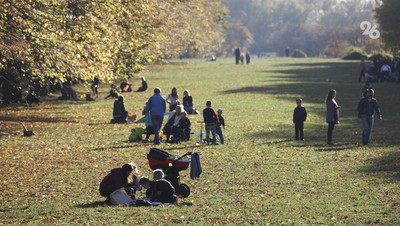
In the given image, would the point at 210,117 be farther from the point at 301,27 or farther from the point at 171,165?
the point at 301,27

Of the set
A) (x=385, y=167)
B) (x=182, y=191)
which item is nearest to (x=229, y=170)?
(x=182, y=191)

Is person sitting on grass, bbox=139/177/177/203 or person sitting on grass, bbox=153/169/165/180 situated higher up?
person sitting on grass, bbox=153/169/165/180

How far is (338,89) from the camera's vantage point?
4684 centimetres

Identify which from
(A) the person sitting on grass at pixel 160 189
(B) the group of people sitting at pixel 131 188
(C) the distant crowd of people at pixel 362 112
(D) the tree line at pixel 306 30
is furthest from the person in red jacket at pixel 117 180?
(D) the tree line at pixel 306 30

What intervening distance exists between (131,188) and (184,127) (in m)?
8.77

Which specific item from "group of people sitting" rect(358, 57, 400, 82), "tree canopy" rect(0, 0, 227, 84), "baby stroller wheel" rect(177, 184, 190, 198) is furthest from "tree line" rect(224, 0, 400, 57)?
"baby stroller wheel" rect(177, 184, 190, 198)

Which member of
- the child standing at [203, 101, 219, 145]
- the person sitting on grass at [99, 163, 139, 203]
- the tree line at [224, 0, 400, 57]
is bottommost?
the person sitting on grass at [99, 163, 139, 203]

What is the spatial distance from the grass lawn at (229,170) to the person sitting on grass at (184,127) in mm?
700

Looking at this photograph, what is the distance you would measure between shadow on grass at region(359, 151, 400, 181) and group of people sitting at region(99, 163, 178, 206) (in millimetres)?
6937

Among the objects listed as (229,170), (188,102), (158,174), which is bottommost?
(229,170)

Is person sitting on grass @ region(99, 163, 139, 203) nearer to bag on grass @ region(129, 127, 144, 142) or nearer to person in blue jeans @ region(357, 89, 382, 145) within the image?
bag on grass @ region(129, 127, 144, 142)

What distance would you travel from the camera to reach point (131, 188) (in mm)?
13258

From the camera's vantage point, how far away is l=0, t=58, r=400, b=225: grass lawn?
12.4 m

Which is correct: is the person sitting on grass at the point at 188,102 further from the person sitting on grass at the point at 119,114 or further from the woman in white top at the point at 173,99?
the person sitting on grass at the point at 119,114
